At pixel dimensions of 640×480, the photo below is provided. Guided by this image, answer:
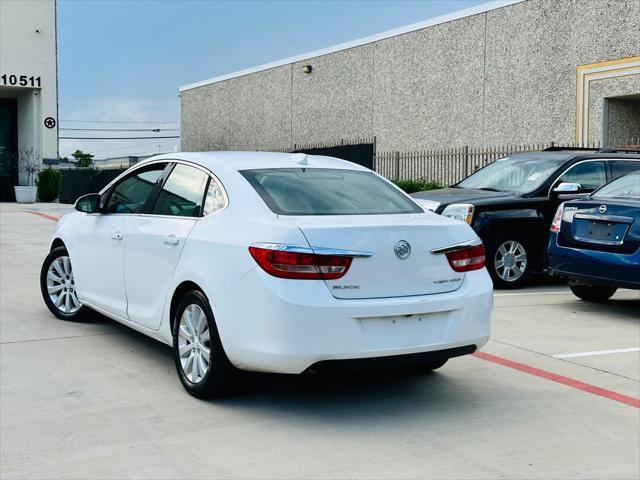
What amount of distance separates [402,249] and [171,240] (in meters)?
1.68

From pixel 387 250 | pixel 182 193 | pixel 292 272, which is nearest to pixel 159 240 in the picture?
pixel 182 193

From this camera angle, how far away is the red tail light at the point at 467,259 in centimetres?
532

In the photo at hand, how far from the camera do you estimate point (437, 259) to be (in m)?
5.23

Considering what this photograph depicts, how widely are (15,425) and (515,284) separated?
749 cm

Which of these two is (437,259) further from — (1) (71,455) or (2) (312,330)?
(1) (71,455)

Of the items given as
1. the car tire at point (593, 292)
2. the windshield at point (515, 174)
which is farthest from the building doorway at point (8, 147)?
the car tire at point (593, 292)

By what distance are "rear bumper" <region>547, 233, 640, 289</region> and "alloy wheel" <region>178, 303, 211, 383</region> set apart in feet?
16.3

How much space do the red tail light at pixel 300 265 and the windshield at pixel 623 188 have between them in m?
5.36

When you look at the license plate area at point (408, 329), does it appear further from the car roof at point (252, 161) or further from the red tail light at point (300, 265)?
the car roof at point (252, 161)

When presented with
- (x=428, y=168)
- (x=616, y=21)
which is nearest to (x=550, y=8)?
(x=616, y=21)

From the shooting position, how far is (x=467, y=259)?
5410mm

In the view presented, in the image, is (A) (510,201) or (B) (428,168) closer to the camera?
(A) (510,201)

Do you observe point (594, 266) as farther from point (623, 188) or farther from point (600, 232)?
point (623, 188)

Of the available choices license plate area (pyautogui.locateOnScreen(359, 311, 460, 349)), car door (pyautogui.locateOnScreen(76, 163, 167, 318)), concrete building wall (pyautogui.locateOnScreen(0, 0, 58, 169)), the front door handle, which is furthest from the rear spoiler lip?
concrete building wall (pyautogui.locateOnScreen(0, 0, 58, 169))
